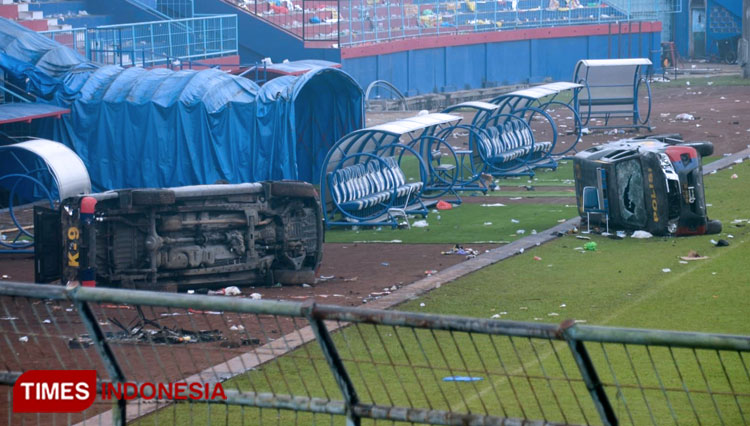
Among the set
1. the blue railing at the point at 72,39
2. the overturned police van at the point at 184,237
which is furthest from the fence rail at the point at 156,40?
the overturned police van at the point at 184,237

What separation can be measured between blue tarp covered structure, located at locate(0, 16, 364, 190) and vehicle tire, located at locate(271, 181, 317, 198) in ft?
29.9

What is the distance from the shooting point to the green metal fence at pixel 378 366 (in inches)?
182

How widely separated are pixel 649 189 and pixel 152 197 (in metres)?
6.79

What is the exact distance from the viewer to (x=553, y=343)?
8492 mm

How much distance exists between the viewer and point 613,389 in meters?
8.24

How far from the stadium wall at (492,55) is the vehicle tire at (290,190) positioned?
21952mm

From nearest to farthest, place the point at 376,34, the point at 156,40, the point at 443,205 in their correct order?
the point at 443,205 → the point at 156,40 → the point at 376,34

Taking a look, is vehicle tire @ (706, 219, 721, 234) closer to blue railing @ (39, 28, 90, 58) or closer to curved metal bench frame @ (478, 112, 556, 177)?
curved metal bench frame @ (478, 112, 556, 177)

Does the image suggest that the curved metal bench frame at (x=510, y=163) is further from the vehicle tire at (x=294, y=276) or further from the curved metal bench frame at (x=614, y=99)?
the vehicle tire at (x=294, y=276)

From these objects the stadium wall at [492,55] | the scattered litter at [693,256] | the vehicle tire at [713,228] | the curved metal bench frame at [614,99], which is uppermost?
the stadium wall at [492,55]

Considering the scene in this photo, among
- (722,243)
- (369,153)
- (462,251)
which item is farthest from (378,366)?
(369,153)

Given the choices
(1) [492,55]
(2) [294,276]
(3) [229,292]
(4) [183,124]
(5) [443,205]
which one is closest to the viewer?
(3) [229,292]

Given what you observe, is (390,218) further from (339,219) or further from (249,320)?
(249,320)

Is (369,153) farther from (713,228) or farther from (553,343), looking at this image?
(553,343)
